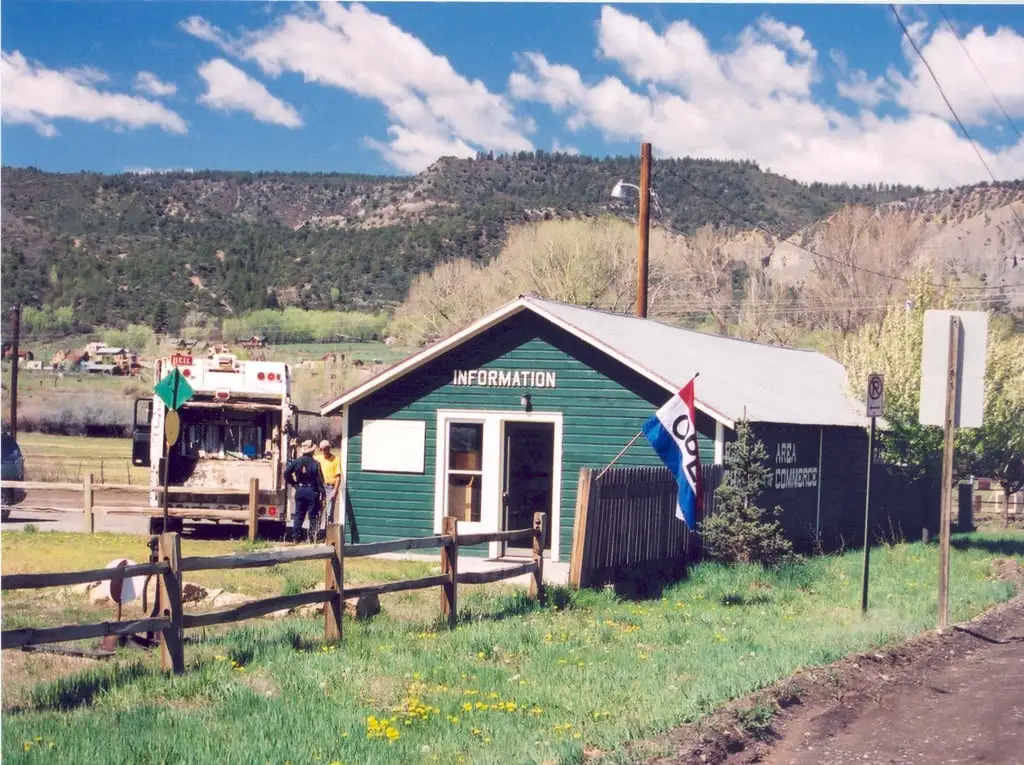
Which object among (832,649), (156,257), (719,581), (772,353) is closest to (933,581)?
(719,581)

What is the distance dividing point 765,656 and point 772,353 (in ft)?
62.6

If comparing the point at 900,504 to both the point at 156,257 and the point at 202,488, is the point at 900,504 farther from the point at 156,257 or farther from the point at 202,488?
the point at 156,257

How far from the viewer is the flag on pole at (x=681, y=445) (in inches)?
617

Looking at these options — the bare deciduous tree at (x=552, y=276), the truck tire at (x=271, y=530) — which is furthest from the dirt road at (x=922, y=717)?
the bare deciduous tree at (x=552, y=276)

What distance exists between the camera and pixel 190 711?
27.4ft

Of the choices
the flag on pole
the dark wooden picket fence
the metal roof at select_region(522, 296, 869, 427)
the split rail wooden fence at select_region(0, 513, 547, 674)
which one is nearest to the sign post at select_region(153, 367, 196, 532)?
the split rail wooden fence at select_region(0, 513, 547, 674)

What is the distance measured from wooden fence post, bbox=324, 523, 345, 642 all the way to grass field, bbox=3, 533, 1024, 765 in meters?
0.18

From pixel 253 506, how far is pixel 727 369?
9224 mm

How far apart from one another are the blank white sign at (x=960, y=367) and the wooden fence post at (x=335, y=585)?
6.84 m

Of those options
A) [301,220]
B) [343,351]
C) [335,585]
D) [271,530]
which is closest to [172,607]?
[335,585]

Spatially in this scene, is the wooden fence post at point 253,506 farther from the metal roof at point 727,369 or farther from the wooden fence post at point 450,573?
the wooden fence post at point 450,573

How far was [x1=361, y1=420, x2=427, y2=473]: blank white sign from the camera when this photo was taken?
20953 mm

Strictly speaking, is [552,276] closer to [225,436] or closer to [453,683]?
[225,436]

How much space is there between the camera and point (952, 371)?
549 inches
